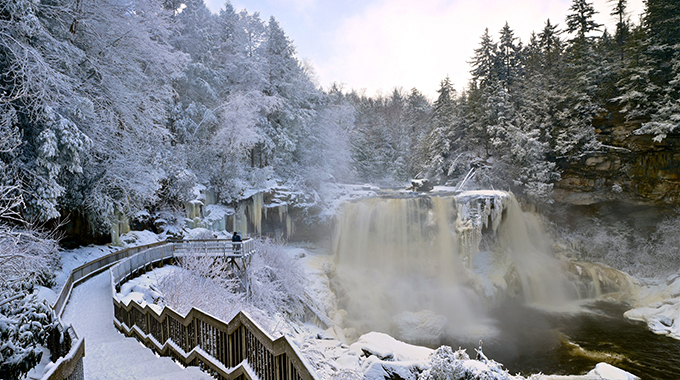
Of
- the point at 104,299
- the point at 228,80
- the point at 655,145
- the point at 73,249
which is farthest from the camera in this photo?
the point at 228,80

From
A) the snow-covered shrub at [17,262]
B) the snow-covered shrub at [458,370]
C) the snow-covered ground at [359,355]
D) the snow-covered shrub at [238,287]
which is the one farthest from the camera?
the snow-covered shrub at [238,287]

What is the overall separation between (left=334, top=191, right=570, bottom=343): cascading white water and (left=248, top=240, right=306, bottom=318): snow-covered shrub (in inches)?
145

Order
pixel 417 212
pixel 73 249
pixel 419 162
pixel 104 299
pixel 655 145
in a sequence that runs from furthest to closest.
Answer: pixel 419 162 < pixel 417 212 < pixel 655 145 < pixel 73 249 < pixel 104 299

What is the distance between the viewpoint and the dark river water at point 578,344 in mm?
14477

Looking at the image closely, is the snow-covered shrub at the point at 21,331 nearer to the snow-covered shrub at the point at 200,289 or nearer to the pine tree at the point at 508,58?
the snow-covered shrub at the point at 200,289

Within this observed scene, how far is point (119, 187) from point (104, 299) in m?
6.95

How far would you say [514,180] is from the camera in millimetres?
27156

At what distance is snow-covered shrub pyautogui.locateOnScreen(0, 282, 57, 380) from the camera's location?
165 inches

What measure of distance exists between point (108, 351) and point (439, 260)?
2119 centimetres

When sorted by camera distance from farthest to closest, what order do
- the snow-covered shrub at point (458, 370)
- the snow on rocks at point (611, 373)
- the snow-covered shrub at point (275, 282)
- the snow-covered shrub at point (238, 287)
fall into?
the snow-covered shrub at point (275, 282)
the snow on rocks at point (611, 373)
the snow-covered shrub at point (238, 287)
the snow-covered shrub at point (458, 370)

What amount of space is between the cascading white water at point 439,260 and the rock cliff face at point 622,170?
14.7 feet

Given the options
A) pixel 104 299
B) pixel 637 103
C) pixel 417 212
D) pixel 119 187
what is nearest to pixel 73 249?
pixel 119 187

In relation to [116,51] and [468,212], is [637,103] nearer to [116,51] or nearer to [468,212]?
[468,212]

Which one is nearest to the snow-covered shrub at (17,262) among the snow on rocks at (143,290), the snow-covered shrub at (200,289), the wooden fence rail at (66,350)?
the wooden fence rail at (66,350)
